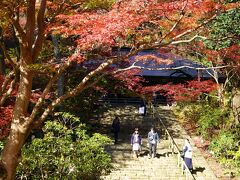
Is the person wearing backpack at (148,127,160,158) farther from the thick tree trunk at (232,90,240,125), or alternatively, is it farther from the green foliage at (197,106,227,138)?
the thick tree trunk at (232,90,240,125)

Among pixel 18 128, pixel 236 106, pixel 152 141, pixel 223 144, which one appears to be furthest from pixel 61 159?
pixel 236 106

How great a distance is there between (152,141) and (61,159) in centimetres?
550

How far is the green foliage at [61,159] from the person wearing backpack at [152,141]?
4379 millimetres

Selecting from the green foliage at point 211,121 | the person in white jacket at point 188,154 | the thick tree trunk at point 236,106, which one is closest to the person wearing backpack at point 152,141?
the person in white jacket at point 188,154

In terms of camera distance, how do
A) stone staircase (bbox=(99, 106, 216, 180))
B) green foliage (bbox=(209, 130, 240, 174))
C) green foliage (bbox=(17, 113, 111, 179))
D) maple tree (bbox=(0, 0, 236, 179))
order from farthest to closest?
green foliage (bbox=(209, 130, 240, 174))
stone staircase (bbox=(99, 106, 216, 180))
green foliage (bbox=(17, 113, 111, 179))
maple tree (bbox=(0, 0, 236, 179))

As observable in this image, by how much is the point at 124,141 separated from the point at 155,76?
9596mm

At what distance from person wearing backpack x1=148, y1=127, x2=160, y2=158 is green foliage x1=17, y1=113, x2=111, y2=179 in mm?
4379

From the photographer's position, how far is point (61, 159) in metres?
10.1

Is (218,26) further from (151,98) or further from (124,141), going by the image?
(151,98)

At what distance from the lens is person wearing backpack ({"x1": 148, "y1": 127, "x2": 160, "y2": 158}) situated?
14.7 m

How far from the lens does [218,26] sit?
1566cm

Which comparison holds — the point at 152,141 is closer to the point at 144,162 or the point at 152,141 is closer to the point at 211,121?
the point at 144,162

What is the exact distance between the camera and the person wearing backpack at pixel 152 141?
1473 cm

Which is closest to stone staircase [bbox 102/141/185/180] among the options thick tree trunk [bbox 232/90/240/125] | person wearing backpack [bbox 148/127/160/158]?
person wearing backpack [bbox 148/127/160/158]
